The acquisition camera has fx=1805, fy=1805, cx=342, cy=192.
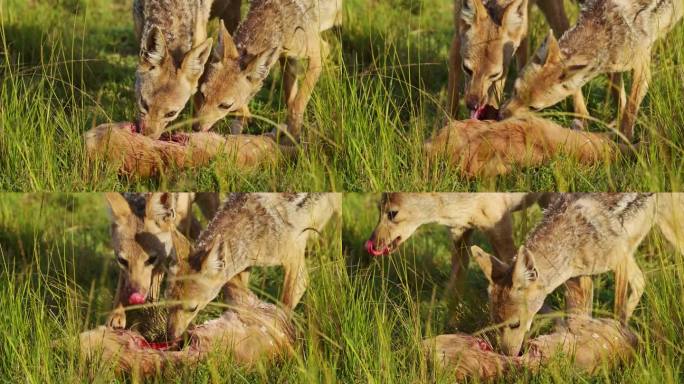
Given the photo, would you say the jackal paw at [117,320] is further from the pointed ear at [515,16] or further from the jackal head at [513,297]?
the pointed ear at [515,16]

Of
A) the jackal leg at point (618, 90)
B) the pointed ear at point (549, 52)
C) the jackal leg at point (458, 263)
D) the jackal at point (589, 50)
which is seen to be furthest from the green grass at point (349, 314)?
the pointed ear at point (549, 52)

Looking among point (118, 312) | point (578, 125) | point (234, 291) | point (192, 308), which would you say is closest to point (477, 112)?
point (578, 125)

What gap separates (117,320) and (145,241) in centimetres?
58

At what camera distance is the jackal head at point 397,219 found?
491 inches

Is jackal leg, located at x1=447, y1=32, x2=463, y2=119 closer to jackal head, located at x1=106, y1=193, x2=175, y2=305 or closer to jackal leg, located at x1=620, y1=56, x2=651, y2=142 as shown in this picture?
jackal leg, located at x1=620, y1=56, x2=651, y2=142

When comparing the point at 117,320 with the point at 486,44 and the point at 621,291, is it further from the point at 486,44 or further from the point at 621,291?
the point at 621,291

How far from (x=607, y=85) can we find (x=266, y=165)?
2.68 meters

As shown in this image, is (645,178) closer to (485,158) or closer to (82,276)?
(485,158)

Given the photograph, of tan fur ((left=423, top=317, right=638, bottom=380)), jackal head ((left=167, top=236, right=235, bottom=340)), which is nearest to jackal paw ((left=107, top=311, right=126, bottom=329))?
jackal head ((left=167, top=236, right=235, bottom=340))

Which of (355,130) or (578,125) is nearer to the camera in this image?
(355,130)

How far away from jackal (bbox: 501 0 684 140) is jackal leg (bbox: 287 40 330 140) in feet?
4.42

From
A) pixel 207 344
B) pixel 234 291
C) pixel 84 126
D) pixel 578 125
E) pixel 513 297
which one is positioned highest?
pixel 578 125

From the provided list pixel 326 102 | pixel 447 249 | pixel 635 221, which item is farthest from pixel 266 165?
pixel 635 221

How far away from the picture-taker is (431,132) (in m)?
12.6
